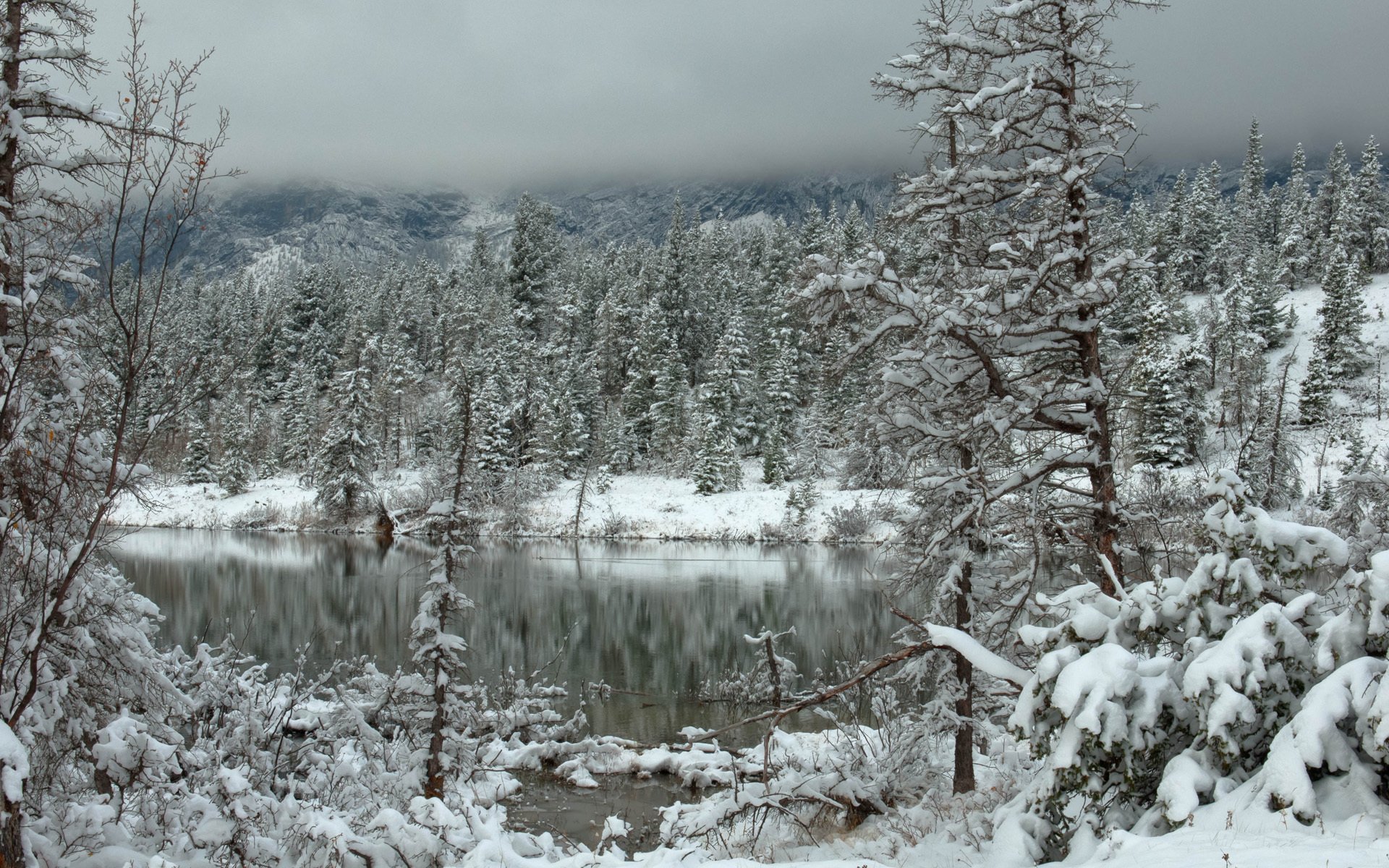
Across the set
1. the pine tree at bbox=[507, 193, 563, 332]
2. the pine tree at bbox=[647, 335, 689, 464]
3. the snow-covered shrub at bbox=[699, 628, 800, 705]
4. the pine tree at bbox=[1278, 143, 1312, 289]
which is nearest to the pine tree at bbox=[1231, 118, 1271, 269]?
the pine tree at bbox=[1278, 143, 1312, 289]

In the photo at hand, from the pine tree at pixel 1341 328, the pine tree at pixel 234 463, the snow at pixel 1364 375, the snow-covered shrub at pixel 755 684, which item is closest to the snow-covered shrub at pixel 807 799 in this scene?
the snow-covered shrub at pixel 755 684

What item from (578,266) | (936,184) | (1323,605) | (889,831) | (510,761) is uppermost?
(578,266)

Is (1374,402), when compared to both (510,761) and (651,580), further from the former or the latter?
(510,761)

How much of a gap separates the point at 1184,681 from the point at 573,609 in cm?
2197

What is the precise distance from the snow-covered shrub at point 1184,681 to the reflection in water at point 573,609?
6.19 m

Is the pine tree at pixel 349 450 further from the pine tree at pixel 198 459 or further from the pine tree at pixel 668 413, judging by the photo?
the pine tree at pixel 668 413

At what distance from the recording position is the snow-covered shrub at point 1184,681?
4.19 meters

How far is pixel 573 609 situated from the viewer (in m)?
25.0

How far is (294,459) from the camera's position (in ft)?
195

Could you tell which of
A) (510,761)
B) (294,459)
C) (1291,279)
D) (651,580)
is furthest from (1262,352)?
(294,459)

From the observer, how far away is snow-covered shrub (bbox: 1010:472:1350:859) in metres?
4.19

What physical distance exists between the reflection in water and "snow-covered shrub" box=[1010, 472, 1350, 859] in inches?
244

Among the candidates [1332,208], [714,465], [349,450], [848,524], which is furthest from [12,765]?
[1332,208]

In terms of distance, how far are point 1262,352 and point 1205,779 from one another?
201 ft
